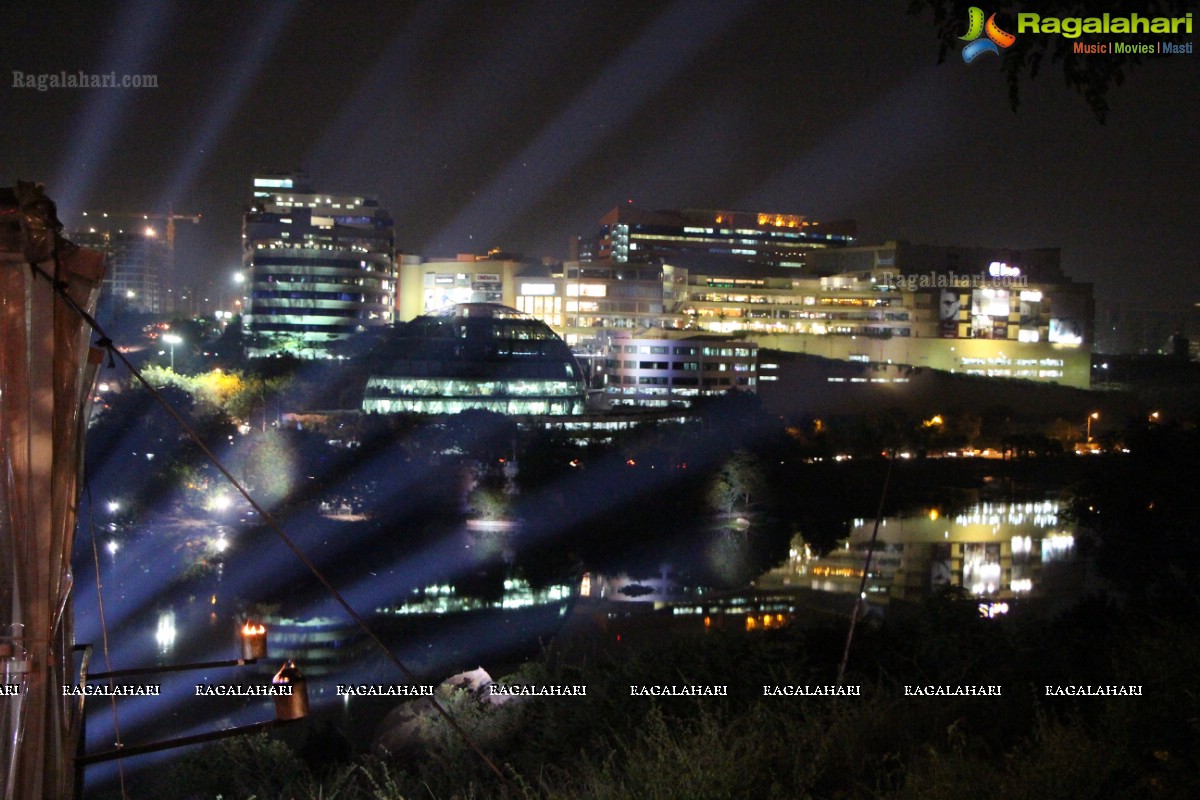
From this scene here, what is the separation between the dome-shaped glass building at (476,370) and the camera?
105 feet

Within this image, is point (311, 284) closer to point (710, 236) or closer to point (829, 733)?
point (710, 236)

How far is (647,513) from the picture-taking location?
82.7 feet

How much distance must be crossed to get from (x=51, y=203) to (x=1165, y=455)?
14661 millimetres

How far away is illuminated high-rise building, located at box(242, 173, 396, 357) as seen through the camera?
49188 millimetres

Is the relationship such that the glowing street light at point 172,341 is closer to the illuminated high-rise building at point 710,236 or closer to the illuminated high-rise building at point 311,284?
the illuminated high-rise building at point 311,284

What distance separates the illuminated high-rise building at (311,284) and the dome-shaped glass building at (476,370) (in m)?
14.8

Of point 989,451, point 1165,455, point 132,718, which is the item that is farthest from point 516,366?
point 132,718

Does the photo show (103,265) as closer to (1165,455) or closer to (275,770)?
(275,770)

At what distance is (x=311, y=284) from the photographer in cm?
5000

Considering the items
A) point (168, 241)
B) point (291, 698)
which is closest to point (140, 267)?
point (168, 241)

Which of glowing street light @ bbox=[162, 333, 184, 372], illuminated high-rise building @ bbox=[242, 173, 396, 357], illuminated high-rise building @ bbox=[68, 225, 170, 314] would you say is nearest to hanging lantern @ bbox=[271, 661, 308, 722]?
glowing street light @ bbox=[162, 333, 184, 372]

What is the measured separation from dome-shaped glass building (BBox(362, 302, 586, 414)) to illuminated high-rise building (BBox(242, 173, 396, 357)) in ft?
48.5

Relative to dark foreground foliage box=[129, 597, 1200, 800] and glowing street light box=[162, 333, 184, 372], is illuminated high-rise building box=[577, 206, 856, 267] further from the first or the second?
dark foreground foliage box=[129, 597, 1200, 800]

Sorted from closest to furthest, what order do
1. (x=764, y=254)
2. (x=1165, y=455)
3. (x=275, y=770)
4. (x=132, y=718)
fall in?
(x=275, y=770) → (x=132, y=718) → (x=1165, y=455) → (x=764, y=254)
